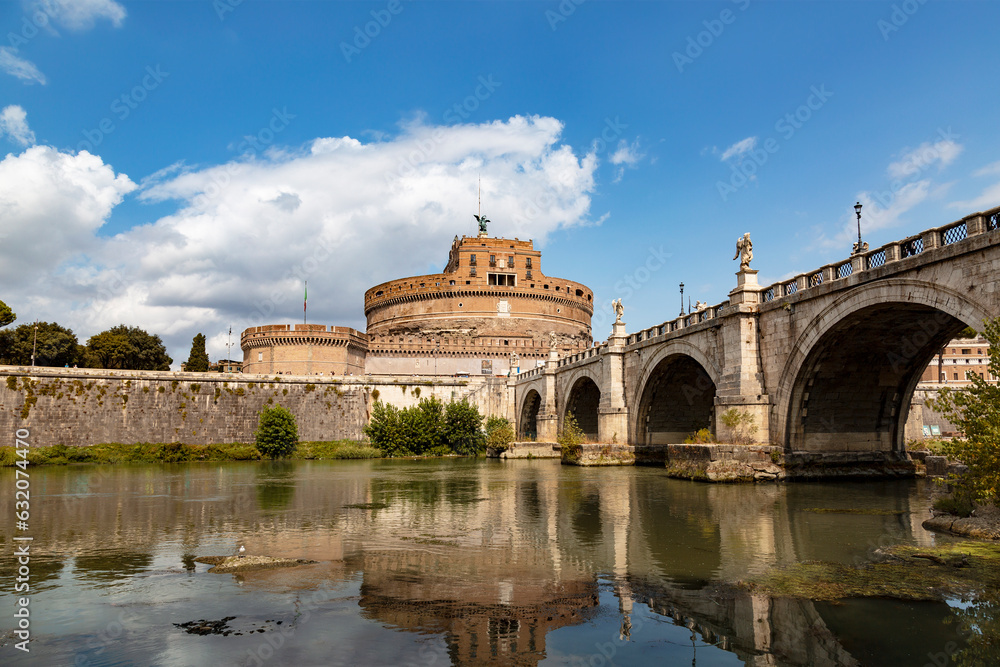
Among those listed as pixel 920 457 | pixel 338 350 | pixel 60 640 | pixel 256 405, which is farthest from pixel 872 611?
pixel 338 350

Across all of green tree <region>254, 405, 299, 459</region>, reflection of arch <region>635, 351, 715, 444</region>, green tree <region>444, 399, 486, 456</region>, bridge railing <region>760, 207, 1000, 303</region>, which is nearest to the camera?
bridge railing <region>760, 207, 1000, 303</region>

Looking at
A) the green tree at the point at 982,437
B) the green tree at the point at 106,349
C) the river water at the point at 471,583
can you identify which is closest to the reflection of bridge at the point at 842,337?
the river water at the point at 471,583

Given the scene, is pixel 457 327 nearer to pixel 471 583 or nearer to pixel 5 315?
pixel 5 315

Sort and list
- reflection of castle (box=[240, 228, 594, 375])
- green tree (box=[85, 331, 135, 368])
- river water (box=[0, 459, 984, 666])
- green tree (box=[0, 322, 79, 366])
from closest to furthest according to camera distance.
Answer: river water (box=[0, 459, 984, 666])
green tree (box=[0, 322, 79, 366])
green tree (box=[85, 331, 135, 368])
reflection of castle (box=[240, 228, 594, 375])

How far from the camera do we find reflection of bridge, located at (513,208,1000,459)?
15102 millimetres

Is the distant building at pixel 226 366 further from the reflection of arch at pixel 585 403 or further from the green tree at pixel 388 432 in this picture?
the reflection of arch at pixel 585 403

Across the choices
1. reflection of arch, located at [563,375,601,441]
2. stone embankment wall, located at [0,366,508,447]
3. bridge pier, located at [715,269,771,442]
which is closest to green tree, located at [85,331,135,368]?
stone embankment wall, located at [0,366,508,447]

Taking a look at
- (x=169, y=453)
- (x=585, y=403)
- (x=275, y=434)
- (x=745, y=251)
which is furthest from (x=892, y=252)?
(x=169, y=453)

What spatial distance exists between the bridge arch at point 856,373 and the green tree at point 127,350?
187ft

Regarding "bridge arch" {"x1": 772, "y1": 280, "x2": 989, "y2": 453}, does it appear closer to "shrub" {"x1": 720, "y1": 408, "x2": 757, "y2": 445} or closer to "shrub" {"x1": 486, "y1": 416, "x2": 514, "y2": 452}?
"shrub" {"x1": 720, "y1": 408, "x2": 757, "y2": 445}

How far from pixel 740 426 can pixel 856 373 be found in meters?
3.95

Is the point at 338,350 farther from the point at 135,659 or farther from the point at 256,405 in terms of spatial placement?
the point at 135,659

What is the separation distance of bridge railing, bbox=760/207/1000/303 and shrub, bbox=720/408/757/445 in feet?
13.2

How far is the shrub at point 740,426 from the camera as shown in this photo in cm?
2217
